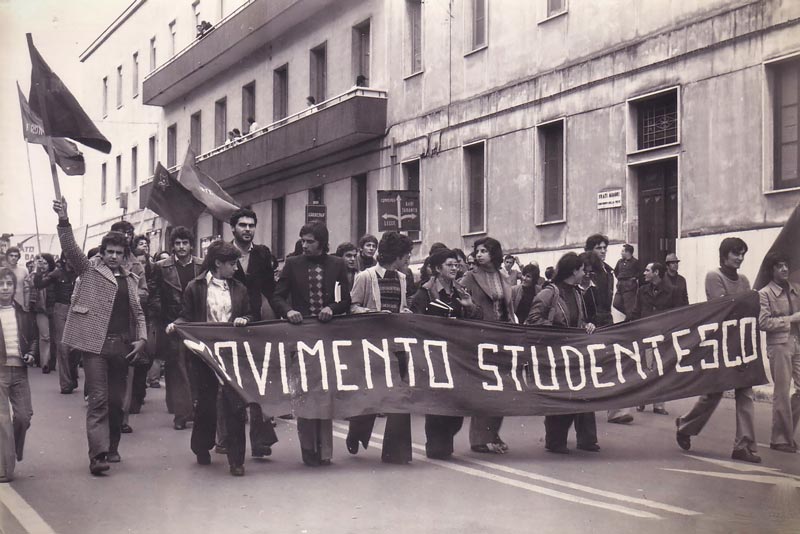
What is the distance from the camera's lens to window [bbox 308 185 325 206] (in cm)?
3037

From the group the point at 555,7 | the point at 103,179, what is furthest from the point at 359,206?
the point at 103,179

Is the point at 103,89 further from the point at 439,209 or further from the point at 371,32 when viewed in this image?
the point at 439,209

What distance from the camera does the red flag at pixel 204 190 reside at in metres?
16.0

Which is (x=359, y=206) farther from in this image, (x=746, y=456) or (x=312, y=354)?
(x=746, y=456)

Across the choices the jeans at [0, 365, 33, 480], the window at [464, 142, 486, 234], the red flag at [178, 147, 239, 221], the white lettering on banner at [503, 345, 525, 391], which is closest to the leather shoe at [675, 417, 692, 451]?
the white lettering on banner at [503, 345, 525, 391]

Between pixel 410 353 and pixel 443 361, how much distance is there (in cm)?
29

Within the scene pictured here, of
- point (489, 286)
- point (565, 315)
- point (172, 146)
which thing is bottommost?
point (565, 315)

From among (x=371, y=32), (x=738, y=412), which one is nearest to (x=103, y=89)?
(x=371, y=32)

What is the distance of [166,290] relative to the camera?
1165 cm

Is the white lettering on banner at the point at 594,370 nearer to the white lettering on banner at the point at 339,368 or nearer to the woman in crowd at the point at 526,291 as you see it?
the white lettering on banner at the point at 339,368

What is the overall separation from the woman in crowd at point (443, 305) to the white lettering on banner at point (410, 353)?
0.35 metres

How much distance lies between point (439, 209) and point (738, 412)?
49.5ft

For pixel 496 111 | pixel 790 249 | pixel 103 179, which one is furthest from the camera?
pixel 103 179

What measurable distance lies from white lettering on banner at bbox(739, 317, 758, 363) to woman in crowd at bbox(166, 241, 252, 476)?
4.27 metres
